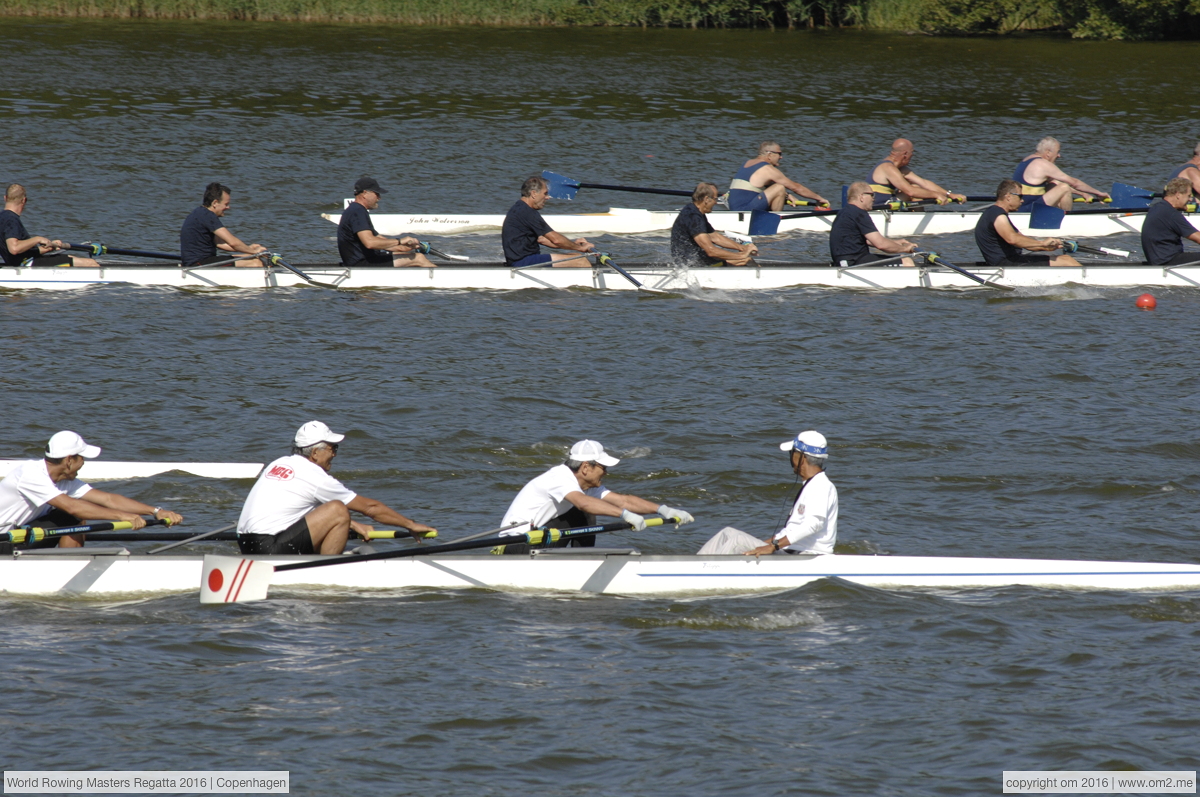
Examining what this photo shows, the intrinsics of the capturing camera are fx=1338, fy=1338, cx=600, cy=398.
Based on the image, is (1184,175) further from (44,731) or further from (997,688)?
(44,731)

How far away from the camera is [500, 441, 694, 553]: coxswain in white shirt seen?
9.61 m

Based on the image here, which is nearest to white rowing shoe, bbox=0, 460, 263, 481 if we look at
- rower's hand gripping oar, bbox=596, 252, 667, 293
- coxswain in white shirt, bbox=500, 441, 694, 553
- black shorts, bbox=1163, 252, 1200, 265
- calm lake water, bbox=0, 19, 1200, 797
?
calm lake water, bbox=0, 19, 1200, 797

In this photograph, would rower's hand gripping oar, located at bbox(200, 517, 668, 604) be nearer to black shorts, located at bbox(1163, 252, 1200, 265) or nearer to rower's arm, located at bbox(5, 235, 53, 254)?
rower's arm, located at bbox(5, 235, 53, 254)

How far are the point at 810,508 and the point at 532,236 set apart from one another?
30.0 ft

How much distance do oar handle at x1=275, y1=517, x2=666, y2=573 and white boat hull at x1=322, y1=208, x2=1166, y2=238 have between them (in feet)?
39.6

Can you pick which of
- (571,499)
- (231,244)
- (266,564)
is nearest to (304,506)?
(266,564)

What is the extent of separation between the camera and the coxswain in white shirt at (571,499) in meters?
9.61

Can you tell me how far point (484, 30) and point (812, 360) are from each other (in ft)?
105

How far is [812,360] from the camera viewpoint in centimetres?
1544

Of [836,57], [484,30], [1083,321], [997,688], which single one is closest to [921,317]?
[1083,321]

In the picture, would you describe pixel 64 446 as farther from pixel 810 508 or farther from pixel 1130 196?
pixel 1130 196

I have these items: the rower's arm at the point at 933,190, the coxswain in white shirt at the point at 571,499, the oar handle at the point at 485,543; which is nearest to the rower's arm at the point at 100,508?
the oar handle at the point at 485,543

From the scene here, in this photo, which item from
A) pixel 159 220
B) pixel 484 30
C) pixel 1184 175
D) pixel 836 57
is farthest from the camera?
pixel 484 30

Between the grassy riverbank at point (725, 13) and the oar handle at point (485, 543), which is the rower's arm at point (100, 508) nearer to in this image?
the oar handle at point (485, 543)
